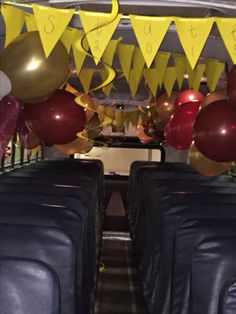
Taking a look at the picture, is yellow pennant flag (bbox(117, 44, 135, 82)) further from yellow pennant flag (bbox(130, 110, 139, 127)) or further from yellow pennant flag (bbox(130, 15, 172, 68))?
yellow pennant flag (bbox(130, 110, 139, 127))

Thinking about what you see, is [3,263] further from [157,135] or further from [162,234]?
[157,135]

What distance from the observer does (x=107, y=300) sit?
4.51m

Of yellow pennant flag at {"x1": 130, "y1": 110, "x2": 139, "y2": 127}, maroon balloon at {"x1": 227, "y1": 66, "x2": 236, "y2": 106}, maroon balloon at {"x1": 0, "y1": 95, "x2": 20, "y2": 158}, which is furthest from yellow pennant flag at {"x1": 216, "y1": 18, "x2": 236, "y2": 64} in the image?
yellow pennant flag at {"x1": 130, "y1": 110, "x2": 139, "y2": 127}

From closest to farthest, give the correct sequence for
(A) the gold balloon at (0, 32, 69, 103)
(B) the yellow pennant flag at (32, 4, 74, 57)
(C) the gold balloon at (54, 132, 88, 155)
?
1. (B) the yellow pennant flag at (32, 4, 74, 57)
2. (A) the gold balloon at (0, 32, 69, 103)
3. (C) the gold balloon at (54, 132, 88, 155)

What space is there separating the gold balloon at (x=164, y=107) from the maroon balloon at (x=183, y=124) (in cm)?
62

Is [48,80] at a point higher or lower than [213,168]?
higher

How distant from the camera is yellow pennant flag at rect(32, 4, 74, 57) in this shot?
1.98 m

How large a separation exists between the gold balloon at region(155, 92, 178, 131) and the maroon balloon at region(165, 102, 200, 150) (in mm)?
620

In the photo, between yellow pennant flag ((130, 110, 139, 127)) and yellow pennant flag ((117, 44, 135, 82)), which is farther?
yellow pennant flag ((130, 110, 139, 127))

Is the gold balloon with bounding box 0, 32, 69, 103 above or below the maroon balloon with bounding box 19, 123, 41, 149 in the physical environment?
above

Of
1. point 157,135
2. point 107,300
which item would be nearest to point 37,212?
point 107,300

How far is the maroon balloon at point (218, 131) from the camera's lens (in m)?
2.72

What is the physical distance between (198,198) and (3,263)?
1773 millimetres

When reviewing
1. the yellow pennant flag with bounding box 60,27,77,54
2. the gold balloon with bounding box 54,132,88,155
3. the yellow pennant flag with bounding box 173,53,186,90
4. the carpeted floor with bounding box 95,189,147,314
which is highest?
the yellow pennant flag with bounding box 60,27,77,54
